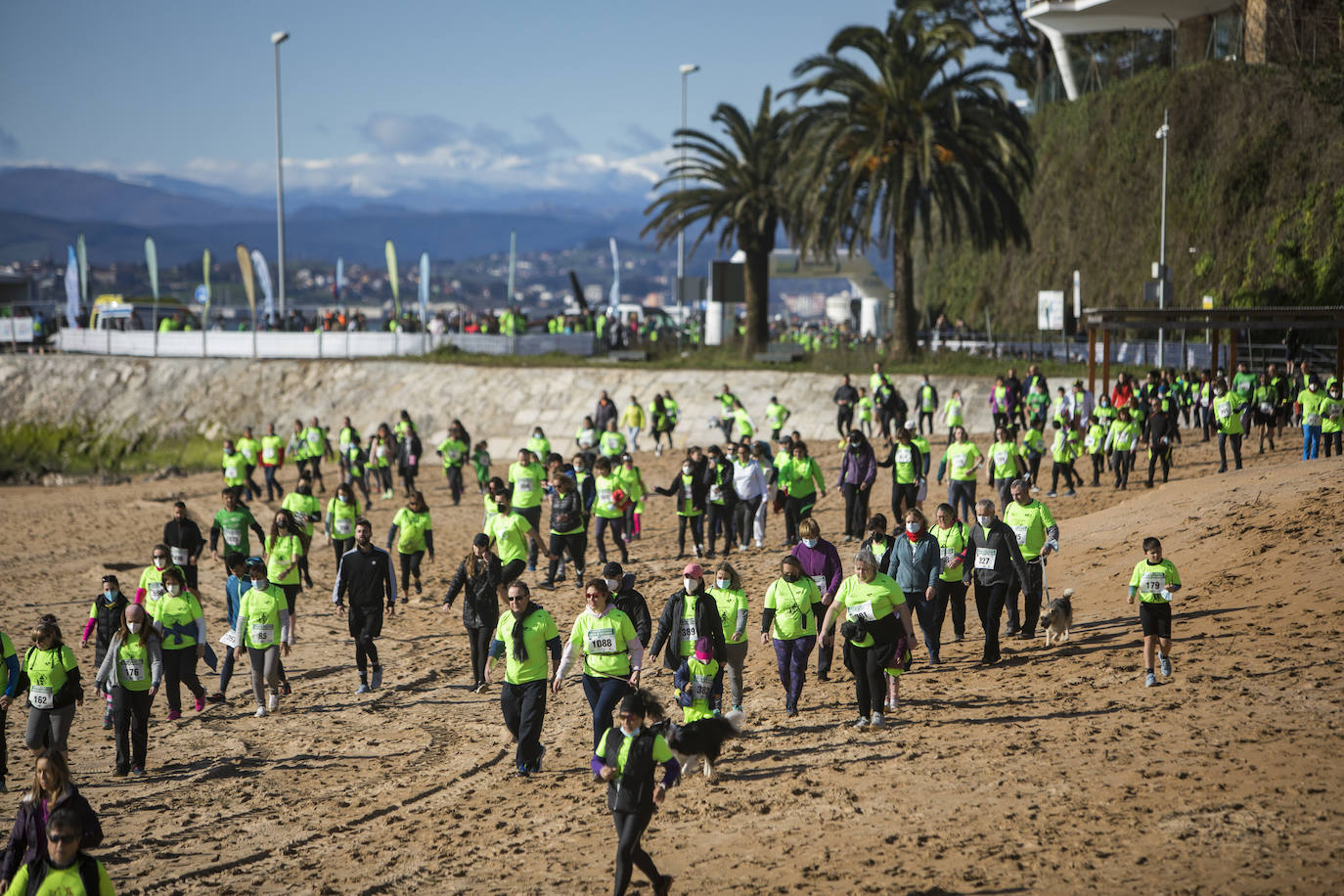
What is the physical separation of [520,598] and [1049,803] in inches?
168

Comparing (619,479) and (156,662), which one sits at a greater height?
(619,479)

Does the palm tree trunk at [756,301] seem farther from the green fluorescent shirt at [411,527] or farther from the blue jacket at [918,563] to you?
the blue jacket at [918,563]

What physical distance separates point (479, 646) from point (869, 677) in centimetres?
441

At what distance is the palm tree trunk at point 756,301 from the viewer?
3897cm

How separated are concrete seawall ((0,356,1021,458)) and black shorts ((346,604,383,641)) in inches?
819

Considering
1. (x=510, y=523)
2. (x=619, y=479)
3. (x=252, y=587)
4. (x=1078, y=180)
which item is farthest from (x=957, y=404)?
(x=1078, y=180)

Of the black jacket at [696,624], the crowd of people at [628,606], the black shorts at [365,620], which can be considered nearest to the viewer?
the crowd of people at [628,606]

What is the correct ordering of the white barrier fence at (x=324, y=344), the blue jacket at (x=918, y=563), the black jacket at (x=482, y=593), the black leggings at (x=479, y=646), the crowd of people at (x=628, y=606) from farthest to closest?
the white barrier fence at (x=324, y=344)
the black leggings at (x=479, y=646)
the black jacket at (x=482, y=593)
the blue jacket at (x=918, y=563)
the crowd of people at (x=628, y=606)

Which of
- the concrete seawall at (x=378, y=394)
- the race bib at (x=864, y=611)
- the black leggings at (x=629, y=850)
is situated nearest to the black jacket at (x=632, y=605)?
the race bib at (x=864, y=611)

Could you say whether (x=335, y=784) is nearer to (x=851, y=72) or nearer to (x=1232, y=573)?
(x=1232, y=573)

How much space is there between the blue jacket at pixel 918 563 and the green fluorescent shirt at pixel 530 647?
3.58 m

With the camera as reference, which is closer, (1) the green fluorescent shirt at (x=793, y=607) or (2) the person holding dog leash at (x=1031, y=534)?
(1) the green fluorescent shirt at (x=793, y=607)

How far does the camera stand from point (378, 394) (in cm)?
3922

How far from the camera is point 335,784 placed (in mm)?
10391
